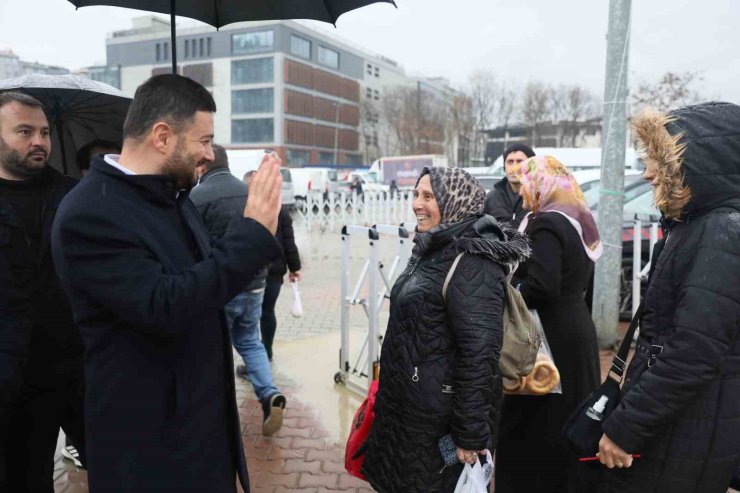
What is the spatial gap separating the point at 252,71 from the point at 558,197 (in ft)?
246

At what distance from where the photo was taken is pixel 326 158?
81.6 m

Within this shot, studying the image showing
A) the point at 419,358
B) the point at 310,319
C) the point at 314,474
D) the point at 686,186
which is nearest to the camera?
the point at 686,186

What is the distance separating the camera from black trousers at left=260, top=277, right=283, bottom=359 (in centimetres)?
560

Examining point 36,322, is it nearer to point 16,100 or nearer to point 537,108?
point 16,100

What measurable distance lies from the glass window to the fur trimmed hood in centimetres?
7899

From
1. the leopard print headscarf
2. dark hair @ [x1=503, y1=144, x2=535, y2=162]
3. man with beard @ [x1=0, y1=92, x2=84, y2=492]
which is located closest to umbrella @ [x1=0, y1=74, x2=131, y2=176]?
man with beard @ [x1=0, y1=92, x2=84, y2=492]

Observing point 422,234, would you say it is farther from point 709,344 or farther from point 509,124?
point 509,124

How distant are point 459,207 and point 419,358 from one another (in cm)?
65

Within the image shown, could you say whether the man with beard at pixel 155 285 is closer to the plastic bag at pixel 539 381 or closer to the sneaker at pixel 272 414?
the plastic bag at pixel 539 381

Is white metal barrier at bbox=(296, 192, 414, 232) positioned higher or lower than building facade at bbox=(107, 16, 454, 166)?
lower

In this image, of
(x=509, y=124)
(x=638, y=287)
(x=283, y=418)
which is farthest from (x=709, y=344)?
(x=509, y=124)

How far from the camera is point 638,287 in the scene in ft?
20.6

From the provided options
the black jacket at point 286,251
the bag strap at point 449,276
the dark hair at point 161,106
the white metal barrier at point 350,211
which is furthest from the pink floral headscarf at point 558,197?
the white metal barrier at point 350,211

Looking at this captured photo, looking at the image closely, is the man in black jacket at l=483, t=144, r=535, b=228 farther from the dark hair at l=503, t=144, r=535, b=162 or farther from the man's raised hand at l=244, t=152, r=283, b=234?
the man's raised hand at l=244, t=152, r=283, b=234
